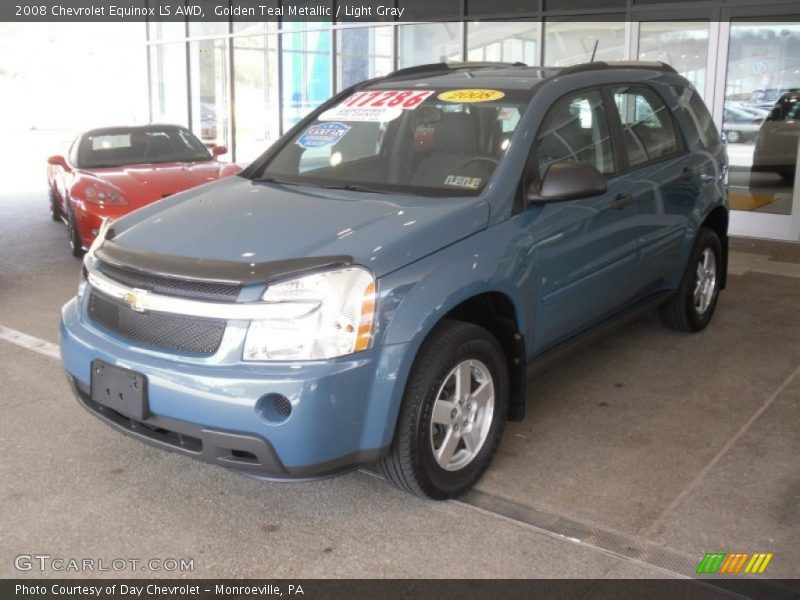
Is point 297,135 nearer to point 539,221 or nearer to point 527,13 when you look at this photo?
point 539,221

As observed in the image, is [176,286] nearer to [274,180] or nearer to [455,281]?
→ [455,281]

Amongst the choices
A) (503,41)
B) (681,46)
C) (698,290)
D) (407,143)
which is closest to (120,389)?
(407,143)

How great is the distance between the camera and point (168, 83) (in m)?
17.4

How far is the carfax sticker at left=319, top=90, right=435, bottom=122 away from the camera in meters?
4.18

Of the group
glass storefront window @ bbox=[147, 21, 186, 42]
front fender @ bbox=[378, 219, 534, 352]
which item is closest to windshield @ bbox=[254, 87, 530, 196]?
front fender @ bbox=[378, 219, 534, 352]

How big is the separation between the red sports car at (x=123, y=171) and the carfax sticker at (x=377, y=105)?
378cm

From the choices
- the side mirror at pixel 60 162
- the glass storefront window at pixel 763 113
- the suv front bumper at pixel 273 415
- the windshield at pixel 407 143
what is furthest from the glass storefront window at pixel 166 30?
the suv front bumper at pixel 273 415

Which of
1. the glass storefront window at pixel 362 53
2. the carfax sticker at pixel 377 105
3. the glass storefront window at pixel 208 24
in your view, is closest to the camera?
the carfax sticker at pixel 377 105

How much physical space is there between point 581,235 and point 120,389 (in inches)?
85.5

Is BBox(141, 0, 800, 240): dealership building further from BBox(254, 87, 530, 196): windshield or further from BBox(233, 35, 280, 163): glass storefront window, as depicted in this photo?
BBox(254, 87, 530, 196): windshield

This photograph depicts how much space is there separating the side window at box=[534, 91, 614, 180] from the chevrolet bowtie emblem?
1.83 meters

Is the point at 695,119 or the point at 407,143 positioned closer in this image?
the point at 407,143

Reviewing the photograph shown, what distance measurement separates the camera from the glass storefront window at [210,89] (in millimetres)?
15906

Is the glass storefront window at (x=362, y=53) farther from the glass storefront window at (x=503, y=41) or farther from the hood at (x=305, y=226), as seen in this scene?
the hood at (x=305, y=226)
